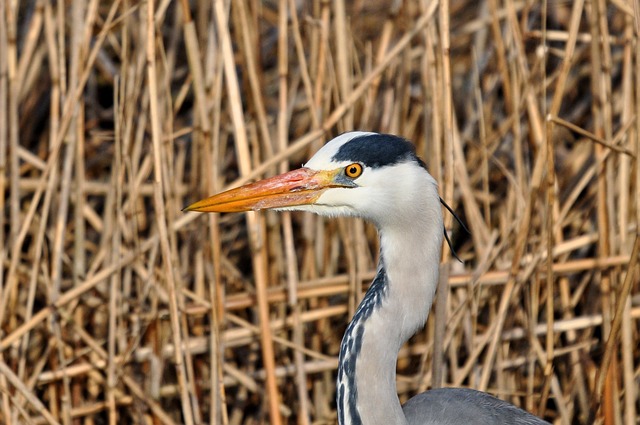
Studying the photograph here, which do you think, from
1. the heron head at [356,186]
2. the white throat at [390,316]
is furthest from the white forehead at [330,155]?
the white throat at [390,316]

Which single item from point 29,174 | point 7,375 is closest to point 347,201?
point 7,375

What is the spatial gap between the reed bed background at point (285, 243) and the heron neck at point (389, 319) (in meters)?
0.29

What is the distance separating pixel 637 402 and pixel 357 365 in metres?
1.18

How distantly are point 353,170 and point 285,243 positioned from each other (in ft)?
2.26

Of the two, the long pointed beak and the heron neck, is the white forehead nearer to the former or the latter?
the long pointed beak

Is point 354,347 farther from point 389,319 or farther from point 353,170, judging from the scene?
point 353,170

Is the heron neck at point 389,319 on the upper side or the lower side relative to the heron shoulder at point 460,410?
upper

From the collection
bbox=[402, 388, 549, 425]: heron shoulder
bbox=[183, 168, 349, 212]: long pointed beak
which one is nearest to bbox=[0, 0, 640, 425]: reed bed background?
bbox=[402, 388, 549, 425]: heron shoulder

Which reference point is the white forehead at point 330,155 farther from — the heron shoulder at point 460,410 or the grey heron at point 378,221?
the heron shoulder at point 460,410

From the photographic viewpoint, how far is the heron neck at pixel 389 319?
165 cm

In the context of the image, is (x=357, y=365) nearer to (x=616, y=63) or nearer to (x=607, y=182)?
(x=607, y=182)

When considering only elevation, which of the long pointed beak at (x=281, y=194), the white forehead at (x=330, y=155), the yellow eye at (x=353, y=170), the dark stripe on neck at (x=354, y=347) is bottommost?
the dark stripe on neck at (x=354, y=347)

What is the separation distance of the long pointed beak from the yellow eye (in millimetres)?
17

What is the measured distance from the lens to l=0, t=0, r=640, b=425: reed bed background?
6.75ft
